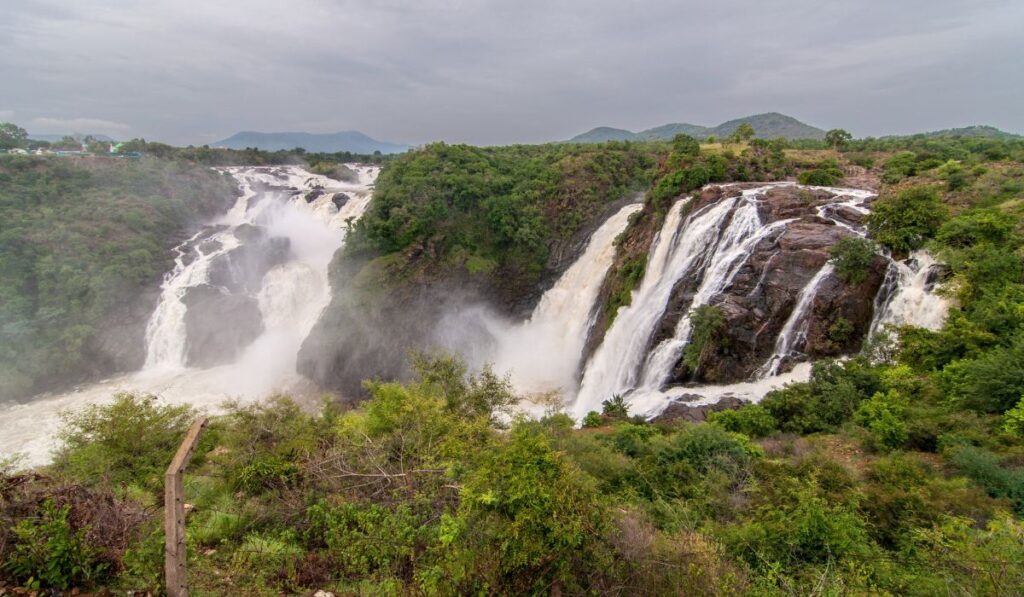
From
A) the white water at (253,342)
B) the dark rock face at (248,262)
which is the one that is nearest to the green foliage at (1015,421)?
the white water at (253,342)

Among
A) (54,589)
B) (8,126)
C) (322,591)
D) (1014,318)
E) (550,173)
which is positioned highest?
(8,126)

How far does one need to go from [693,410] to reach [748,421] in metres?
2.46

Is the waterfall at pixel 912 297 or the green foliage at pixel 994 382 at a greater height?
the waterfall at pixel 912 297

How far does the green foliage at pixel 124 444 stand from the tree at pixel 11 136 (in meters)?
61.4

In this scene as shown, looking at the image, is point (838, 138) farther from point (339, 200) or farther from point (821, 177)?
point (339, 200)

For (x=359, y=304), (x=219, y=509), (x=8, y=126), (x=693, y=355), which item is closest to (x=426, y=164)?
(x=359, y=304)

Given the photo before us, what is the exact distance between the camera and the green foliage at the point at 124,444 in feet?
31.9

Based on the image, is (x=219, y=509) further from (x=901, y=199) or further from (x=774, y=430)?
(x=901, y=199)

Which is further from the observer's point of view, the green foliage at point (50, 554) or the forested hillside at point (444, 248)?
the forested hillside at point (444, 248)

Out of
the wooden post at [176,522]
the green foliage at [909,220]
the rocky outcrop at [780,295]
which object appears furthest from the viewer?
the green foliage at [909,220]

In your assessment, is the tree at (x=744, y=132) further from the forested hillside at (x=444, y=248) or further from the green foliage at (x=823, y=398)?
the green foliage at (x=823, y=398)

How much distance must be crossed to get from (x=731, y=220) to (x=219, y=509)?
18743 mm

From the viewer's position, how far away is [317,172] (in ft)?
209

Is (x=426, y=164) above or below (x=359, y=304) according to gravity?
above
